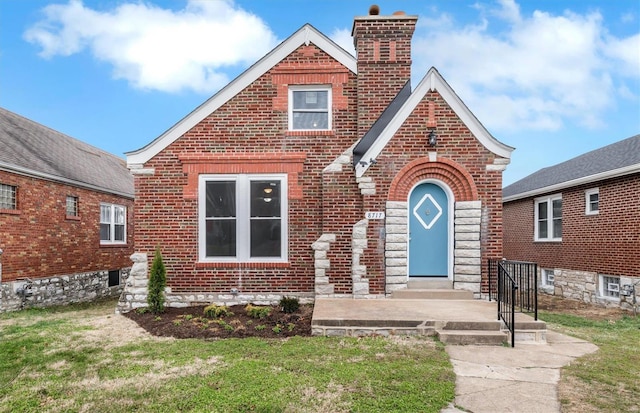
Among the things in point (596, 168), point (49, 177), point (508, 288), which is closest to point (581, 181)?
point (596, 168)

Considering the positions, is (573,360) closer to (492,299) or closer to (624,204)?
(492,299)

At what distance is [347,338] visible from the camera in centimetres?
600

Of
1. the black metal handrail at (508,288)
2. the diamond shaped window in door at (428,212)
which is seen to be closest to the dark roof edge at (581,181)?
the black metal handrail at (508,288)

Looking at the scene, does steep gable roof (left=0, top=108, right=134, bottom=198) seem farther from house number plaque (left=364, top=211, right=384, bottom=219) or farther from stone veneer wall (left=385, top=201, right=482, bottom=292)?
stone veneer wall (left=385, top=201, right=482, bottom=292)

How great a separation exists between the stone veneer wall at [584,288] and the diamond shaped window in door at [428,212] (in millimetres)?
5983

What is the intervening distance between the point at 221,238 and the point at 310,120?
3.47 metres

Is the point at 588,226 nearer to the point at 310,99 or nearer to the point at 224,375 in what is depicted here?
the point at 310,99

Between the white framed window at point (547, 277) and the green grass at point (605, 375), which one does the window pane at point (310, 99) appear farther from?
the white framed window at point (547, 277)

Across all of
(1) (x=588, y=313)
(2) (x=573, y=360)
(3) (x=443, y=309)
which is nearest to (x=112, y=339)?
(3) (x=443, y=309)

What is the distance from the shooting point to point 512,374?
4621 mm

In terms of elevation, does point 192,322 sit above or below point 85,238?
below

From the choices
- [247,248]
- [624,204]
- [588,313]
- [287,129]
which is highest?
[287,129]

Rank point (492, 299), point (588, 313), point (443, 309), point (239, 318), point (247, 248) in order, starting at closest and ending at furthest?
point (443, 309) < point (239, 318) < point (492, 299) < point (247, 248) < point (588, 313)

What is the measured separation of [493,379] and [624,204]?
8.57 metres
